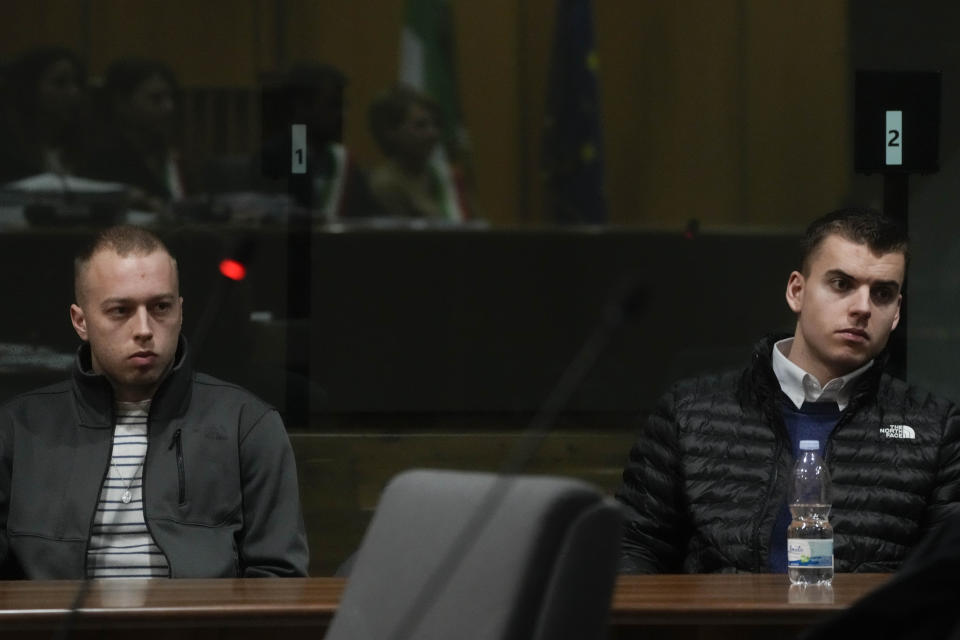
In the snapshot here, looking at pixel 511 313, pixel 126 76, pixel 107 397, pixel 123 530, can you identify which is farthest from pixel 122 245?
pixel 511 313

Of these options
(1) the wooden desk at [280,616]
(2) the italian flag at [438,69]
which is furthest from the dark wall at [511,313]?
(1) the wooden desk at [280,616]

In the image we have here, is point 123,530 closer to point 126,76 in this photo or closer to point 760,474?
point 760,474

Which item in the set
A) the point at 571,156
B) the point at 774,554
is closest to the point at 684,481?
the point at 774,554

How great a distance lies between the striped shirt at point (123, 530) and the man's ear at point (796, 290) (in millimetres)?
1564

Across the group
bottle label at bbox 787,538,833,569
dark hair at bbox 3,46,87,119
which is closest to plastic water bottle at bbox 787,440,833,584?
bottle label at bbox 787,538,833,569

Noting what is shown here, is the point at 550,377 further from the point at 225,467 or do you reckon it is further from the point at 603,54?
the point at 225,467

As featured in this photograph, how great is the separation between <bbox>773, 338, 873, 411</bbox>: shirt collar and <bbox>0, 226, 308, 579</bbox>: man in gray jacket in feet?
3.81

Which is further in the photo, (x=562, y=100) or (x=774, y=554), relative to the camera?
(x=562, y=100)

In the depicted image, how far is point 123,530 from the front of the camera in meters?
3.79

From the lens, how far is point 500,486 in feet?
6.60

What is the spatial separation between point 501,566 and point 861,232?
7.60 ft

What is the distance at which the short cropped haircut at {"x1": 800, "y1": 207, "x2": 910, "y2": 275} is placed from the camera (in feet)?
13.1

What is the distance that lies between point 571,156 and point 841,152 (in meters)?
1.03

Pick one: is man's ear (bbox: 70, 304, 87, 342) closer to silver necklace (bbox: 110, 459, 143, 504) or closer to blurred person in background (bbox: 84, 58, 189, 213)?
silver necklace (bbox: 110, 459, 143, 504)
